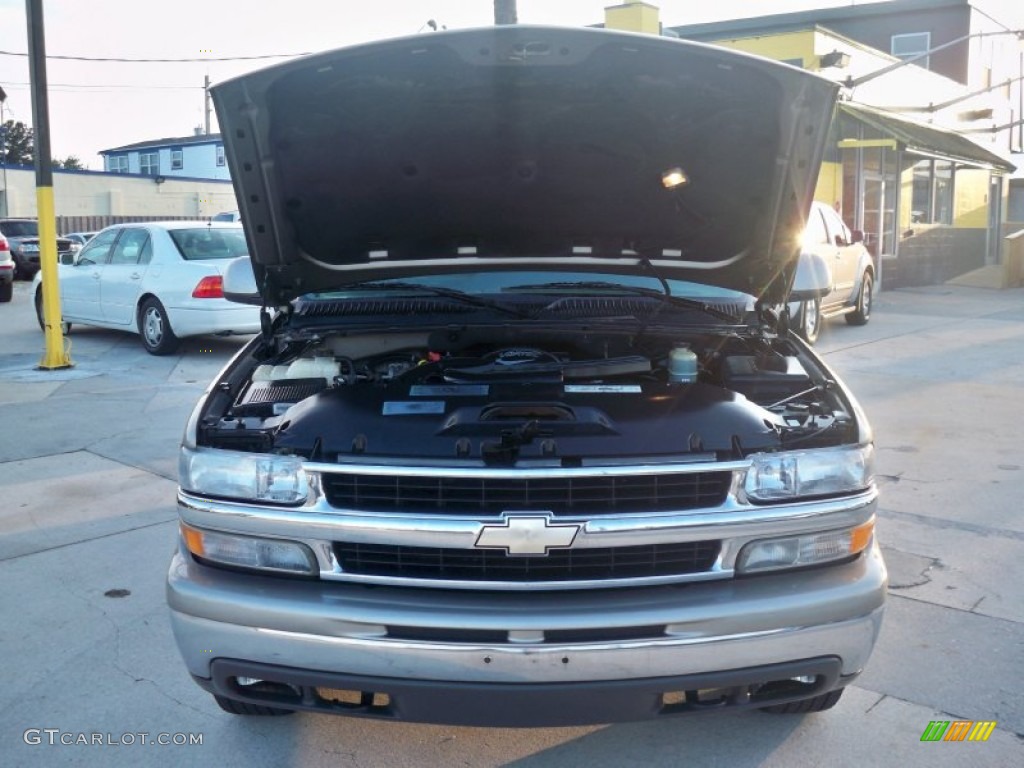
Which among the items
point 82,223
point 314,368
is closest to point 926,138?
point 314,368

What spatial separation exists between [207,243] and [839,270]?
26.2 ft

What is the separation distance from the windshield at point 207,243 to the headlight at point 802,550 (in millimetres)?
9966

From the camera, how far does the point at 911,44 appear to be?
29.2 meters

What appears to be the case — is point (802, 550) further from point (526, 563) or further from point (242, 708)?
point (242, 708)

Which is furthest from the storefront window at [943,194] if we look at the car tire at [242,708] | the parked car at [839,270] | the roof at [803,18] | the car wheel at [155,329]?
the car tire at [242,708]

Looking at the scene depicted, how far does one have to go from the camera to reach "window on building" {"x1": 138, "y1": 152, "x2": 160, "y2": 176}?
2282 inches

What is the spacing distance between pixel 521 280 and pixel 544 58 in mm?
1112

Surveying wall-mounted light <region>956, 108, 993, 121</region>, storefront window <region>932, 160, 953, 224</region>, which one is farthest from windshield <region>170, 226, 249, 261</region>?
wall-mounted light <region>956, 108, 993, 121</region>

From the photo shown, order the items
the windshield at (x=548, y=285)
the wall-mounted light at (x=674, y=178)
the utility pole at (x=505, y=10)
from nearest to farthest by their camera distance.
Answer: the wall-mounted light at (x=674, y=178)
the windshield at (x=548, y=285)
the utility pole at (x=505, y=10)

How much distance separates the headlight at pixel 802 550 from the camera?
113 inches

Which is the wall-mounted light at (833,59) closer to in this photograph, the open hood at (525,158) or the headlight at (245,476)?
the open hood at (525,158)

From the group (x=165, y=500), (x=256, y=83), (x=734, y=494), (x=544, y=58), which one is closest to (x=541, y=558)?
(x=734, y=494)

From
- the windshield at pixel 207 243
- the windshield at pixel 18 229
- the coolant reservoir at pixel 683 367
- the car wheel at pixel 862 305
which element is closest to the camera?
the coolant reservoir at pixel 683 367

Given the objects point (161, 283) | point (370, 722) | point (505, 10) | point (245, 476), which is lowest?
point (370, 722)
